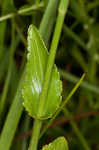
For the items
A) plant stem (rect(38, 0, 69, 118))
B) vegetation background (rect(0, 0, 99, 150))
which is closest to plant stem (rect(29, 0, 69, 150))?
plant stem (rect(38, 0, 69, 118))

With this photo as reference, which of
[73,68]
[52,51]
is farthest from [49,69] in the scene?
[73,68]

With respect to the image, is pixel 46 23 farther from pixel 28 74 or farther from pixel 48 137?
pixel 48 137

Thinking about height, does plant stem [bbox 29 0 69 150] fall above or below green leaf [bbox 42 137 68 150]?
above

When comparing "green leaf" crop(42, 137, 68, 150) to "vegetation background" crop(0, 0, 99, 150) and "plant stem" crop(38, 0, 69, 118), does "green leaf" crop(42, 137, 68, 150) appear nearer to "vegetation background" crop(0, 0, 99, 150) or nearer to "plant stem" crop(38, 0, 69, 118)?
"plant stem" crop(38, 0, 69, 118)

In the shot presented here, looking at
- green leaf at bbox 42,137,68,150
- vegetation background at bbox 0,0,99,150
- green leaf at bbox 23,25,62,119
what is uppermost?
green leaf at bbox 23,25,62,119

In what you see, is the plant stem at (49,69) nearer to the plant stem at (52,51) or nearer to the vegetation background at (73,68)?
the plant stem at (52,51)

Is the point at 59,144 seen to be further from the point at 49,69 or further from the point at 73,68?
the point at 73,68

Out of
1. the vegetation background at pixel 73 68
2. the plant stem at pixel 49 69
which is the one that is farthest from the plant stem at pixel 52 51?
the vegetation background at pixel 73 68

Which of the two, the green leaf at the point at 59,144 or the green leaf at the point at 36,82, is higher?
the green leaf at the point at 36,82
